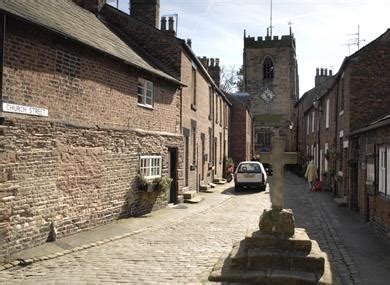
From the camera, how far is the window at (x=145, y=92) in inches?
634

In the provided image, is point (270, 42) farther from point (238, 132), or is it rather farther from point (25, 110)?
point (25, 110)

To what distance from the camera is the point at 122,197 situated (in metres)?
14.3

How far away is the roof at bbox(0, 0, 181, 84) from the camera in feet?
33.2

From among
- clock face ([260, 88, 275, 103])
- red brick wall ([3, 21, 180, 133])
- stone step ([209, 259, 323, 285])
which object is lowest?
stone step ([209, 259, 323, 285])

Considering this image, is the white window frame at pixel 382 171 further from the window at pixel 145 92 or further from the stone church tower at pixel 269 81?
the stone church tower at pixel 269 81

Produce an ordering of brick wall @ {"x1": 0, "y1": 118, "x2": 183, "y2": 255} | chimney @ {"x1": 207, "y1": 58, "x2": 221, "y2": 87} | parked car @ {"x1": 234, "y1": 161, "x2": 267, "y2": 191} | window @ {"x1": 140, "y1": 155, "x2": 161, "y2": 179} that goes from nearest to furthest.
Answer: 1. brick wall @ {"x1": 0, "y1": 118, "x2": 183, "y2": 255}
2. window @ {"x1": 140, "y1": 155, "x2": 161, "y2": 179}
3. parked car @ {"x1": 234, "y1": 161, "x2": 267, "y2": 191}
4. chimney @ {"x1": 207, "y1": 58, "x2": 221, "y2": 87}

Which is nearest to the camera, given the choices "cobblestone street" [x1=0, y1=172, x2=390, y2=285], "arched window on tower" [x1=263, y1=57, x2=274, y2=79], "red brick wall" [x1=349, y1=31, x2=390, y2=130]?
"cobblestone street" [x1=0, y1=172, x2=390, y2=285]

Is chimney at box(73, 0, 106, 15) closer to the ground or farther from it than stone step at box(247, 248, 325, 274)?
farther from it

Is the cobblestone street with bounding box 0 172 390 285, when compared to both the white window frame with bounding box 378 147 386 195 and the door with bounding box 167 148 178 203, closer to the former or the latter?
the white window frame with bounding box 378 147 386 195

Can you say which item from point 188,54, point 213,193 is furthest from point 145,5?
point 213,193

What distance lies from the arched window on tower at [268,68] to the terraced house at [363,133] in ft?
125

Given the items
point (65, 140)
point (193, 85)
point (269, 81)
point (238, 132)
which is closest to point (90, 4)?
point (193, 85)

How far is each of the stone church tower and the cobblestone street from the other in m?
44.4

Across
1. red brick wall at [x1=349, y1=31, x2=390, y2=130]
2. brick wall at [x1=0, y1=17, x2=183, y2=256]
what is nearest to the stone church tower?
red brick wall at [x1=349, y1=31, x2=390, y2=130]
